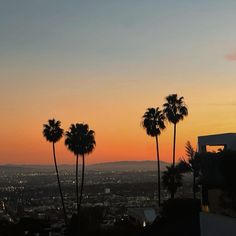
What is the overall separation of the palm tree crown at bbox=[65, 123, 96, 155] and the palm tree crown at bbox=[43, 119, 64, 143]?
221cm

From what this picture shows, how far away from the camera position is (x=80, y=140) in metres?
51.1

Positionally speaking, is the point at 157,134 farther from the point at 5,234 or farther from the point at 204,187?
the point at 204,187

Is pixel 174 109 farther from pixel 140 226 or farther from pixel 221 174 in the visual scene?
pixel 221 174

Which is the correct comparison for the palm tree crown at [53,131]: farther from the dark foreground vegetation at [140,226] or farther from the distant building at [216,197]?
the distant building at [216,197]

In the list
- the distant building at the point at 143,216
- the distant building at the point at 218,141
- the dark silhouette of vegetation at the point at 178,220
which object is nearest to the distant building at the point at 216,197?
the distant building at the point at 218,141

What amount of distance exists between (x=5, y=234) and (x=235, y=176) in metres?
24.9

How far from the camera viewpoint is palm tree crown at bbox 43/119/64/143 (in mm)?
53375

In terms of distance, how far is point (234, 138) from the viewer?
64.7 ft

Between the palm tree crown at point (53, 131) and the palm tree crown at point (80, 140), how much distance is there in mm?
2212

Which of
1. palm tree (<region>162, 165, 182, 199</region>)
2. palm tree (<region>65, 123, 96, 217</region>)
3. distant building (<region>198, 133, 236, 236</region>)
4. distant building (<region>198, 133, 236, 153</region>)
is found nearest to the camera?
distant building (<region>198, 133, 236, 236</region>)

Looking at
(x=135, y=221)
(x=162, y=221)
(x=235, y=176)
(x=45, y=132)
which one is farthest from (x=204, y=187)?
(x=45, y=132)

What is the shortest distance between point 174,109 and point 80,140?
10092 mm

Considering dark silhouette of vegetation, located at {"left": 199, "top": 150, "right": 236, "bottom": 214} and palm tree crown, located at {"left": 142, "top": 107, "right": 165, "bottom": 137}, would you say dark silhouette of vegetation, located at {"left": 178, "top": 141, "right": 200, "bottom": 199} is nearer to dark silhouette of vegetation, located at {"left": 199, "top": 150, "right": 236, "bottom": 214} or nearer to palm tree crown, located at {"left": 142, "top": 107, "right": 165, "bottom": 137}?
dark silhouette of vegetation, located at {"left": 199, "top": 150, "right": 236, "bottom": 214}

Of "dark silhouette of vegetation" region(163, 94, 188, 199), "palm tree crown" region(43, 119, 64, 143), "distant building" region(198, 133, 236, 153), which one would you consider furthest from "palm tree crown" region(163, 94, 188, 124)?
"distant building" region(198, 133, 236, 153)
